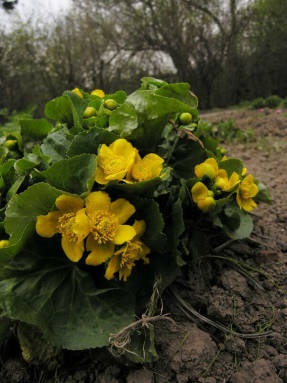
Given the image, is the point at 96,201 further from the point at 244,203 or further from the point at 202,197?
the point at 244,203

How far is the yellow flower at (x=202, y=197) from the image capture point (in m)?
1.35

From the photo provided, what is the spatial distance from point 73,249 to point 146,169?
0.35m

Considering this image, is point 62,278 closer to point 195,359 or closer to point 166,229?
point 166,229

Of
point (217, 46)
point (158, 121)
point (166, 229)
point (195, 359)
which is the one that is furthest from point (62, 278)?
point (217, 46)

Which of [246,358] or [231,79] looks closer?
[246,358]

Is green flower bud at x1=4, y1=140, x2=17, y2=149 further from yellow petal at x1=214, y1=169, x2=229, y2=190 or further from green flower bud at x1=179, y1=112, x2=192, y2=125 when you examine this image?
yellow petal at x1=214, y1=169, x2=229, y2=190

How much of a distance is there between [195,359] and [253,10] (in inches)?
674

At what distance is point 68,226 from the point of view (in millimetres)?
1076

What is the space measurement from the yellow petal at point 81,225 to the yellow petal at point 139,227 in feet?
0.60

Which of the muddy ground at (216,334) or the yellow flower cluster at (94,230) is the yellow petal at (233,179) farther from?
the yellow flower cluster at (94,230)

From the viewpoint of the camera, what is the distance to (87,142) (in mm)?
1226

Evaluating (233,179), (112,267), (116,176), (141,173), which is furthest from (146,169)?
(233,179)

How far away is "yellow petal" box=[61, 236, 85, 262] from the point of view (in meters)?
1.09

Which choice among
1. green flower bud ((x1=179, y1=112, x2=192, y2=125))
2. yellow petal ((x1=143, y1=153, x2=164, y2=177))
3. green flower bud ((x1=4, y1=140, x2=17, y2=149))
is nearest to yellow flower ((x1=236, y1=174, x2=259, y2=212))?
green flower bud ((x1=179, y1=112, x2=192, y2=125))
